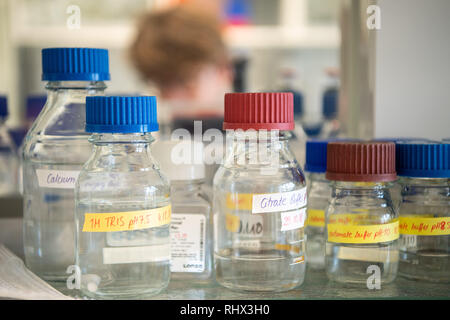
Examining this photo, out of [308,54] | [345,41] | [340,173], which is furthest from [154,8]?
[340,173]

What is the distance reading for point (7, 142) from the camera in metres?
1.42

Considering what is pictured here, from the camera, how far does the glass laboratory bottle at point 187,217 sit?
2.21 feet

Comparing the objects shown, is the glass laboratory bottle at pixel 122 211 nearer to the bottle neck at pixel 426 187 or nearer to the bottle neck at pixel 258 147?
the bottle neck at pixel 258 147

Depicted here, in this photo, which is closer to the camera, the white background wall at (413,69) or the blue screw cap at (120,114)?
the blue screw cap at (120,114)

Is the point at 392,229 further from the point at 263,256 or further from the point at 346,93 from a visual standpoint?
the point at 346,93

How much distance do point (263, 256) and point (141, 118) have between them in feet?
0.77

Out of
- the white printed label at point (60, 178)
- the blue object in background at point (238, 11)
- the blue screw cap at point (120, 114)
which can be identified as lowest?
the white printed label at point (60, 178)

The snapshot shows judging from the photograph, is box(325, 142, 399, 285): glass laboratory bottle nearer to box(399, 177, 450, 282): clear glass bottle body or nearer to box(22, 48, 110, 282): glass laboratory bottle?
box(399, 177, 450, 282): clear glass bottle body

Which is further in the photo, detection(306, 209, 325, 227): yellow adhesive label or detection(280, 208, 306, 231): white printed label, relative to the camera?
detection(306, 209, 325, 227): yellow adhesive label

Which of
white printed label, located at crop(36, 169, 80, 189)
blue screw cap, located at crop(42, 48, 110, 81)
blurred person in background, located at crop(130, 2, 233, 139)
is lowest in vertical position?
white printed label, located at crop(36, 169, 80, 189)

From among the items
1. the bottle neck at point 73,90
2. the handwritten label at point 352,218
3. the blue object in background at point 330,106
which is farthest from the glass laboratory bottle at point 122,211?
the blue object in background at point 330,106

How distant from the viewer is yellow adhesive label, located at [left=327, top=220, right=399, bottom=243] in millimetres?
624

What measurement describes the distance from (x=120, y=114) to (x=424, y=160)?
360mm

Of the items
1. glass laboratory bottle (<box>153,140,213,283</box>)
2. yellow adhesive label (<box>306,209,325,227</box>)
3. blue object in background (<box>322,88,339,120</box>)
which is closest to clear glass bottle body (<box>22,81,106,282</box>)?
glass laboratory bottle (<box>153,140,213,283</box>)
